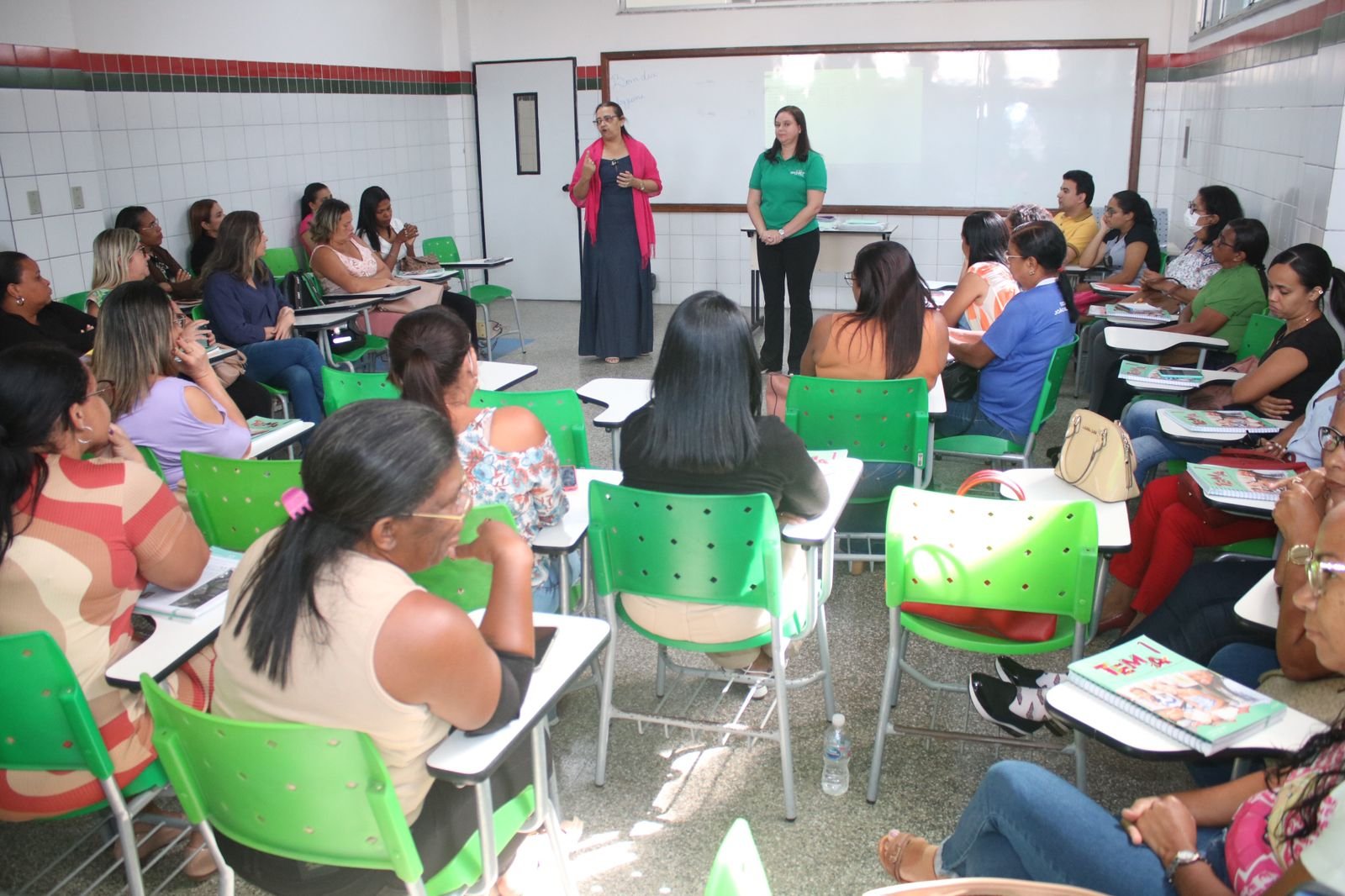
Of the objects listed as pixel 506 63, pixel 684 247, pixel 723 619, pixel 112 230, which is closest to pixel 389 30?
pixel 506 63

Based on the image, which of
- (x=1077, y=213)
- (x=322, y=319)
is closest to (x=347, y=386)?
(x=322, y=319)

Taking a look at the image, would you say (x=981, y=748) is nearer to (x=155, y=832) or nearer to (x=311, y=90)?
(x=155, y=832)

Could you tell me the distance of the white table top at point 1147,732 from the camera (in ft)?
5.53

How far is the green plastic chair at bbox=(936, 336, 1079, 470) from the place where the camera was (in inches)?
148

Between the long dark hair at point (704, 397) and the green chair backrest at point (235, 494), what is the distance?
2.83 ft

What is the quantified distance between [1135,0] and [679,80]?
3.26 metres

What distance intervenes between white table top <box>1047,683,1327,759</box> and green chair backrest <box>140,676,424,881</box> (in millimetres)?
1090

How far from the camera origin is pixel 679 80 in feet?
26.8

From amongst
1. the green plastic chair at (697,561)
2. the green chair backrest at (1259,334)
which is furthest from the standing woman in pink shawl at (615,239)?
the green plastic chair at (697,561)

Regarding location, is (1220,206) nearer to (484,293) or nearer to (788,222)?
(788,222)

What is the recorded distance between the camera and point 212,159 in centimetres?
614

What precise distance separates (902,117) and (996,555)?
626 cm

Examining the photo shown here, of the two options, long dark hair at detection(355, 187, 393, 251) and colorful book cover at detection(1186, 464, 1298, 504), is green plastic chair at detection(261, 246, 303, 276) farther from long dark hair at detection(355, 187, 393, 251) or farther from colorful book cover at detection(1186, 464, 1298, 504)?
colorful book cover at detection(1186, 464, 1298, 504)

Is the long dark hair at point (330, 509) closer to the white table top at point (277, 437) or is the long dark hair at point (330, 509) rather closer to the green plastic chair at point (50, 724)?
the green plastic chair at point (50, 724)
